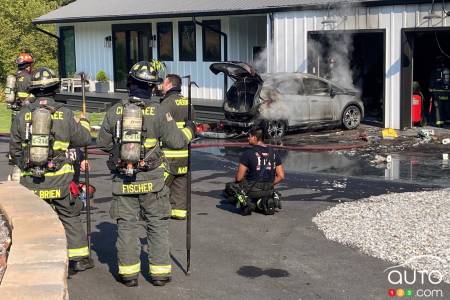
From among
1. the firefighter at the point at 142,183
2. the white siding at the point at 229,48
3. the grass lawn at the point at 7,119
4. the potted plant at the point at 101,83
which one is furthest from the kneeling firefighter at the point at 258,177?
the potted plant at the point at 101,83

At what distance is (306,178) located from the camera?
12148 mm

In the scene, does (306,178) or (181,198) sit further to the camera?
(306,178)

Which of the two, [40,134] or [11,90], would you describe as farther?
[11,90]

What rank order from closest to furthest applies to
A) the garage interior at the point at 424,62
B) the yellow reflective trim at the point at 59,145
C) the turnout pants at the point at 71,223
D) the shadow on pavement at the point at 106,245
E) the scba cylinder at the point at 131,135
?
→ the scba cylinder at the point at 131,135
the yellow reflective trim at the point at 59,145
the turnout pants at the point at 71,223
the shadow on pavement at the point at 106,245
the garage interior at the point at 424,62

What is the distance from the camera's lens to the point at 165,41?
2503cm

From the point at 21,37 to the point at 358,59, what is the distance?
17.3 m

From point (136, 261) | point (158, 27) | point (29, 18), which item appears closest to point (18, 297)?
point (136, 261)

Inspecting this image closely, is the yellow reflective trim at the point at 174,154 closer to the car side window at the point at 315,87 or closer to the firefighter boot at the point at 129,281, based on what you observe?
the firefighter boot at the point at 129,281

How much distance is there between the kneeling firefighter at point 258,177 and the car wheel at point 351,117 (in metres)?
9.25

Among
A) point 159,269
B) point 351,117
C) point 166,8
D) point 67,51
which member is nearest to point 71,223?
point 159,269

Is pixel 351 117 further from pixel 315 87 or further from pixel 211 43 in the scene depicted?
pixel 211 43

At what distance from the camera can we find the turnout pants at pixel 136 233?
635 cm

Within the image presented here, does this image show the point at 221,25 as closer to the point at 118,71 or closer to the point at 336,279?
the point at 118,71

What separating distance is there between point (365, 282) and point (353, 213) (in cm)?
248
